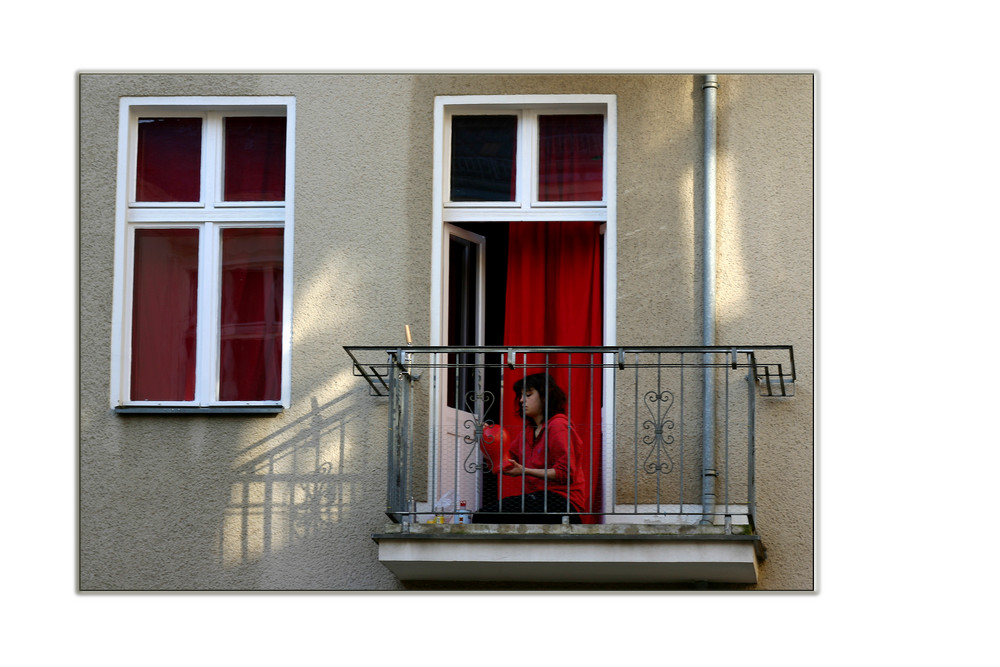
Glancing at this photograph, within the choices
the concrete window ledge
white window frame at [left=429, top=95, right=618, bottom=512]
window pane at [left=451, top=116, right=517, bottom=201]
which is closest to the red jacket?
the concrete window ledge

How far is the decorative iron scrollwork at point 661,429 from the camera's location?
1000 cm

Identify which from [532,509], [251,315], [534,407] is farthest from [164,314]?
[532,509]

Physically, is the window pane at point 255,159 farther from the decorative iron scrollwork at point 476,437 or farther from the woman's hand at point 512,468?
the woman's hand at point 512,468

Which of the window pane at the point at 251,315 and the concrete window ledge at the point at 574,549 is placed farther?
the window pane at the point at 251,315

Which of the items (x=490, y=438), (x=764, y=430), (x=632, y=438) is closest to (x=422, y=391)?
(x=490, y=438)

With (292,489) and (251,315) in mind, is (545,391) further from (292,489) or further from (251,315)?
(251,315)

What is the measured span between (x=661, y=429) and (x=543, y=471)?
0.75 metres

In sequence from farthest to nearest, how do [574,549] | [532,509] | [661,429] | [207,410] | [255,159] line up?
[255,159] < [207,410] < [661,429] < [532,509] < [574,549]

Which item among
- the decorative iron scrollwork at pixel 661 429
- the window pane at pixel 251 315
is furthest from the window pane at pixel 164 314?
the decorative iron scrollwork at pixel 661 429

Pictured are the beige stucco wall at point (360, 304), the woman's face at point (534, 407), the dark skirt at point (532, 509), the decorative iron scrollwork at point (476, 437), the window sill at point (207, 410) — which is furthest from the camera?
the window sill at point (207, 410)

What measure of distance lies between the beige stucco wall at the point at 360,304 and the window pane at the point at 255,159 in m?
0.25

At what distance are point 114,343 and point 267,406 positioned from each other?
1.04 meters

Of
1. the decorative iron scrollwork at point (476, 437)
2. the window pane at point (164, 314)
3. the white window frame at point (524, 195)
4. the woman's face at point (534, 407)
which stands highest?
the white window frame at point (524, 195)

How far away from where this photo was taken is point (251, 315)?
10.7 metres
